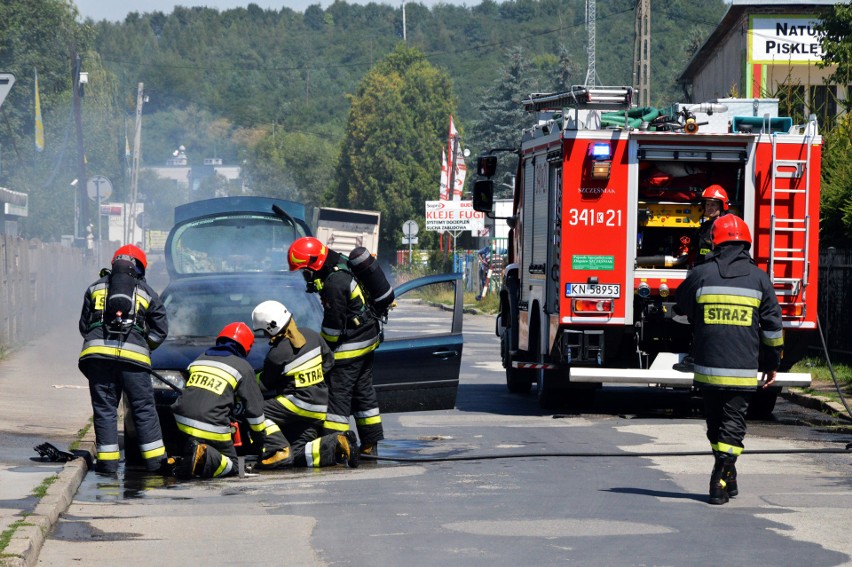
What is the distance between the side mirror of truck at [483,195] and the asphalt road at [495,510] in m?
4.40

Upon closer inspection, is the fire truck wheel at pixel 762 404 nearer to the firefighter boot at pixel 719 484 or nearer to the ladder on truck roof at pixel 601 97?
the ladder on truck roof at pixel 601 97

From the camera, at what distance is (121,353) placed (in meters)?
9.66

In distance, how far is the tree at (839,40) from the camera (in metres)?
23.5

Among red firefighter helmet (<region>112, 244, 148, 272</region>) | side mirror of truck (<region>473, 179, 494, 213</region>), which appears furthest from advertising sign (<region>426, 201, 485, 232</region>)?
red firefighter helmet (<region>112, 244, 148, 272</region>)

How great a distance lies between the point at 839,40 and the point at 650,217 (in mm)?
12983

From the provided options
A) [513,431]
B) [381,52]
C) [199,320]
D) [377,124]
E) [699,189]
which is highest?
[381,52]

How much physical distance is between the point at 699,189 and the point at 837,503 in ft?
18.1

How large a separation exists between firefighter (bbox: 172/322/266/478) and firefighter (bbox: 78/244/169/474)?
0.94ft

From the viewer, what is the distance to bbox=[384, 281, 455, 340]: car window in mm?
27370

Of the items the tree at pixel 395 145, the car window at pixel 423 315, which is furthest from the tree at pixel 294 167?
the car window at pixel 423 315

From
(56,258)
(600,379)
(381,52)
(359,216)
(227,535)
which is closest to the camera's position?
(227,535)

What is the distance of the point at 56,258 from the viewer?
3097 cm

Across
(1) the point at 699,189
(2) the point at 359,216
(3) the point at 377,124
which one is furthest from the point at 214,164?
(1) the point at 699,189

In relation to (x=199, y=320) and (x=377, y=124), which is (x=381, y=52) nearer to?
(x=377, y=124)
